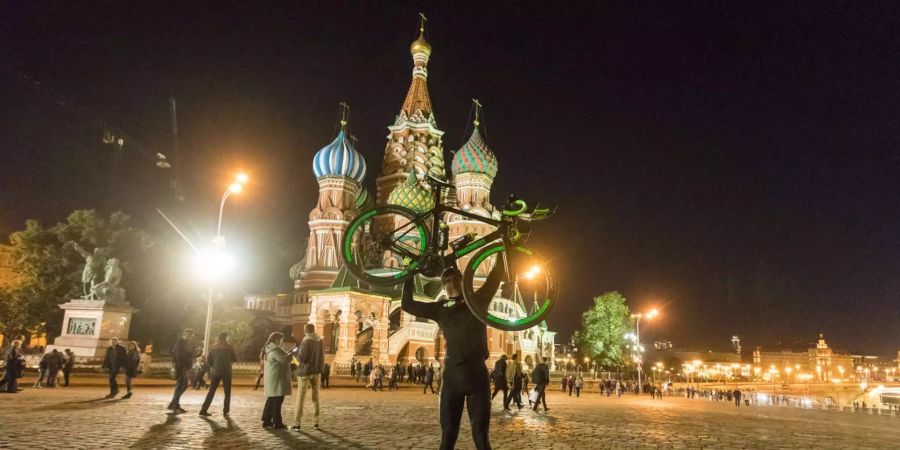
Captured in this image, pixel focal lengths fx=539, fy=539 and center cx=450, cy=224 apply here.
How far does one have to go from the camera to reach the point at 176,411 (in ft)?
42.3

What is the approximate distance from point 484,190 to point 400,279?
63094 millimetres

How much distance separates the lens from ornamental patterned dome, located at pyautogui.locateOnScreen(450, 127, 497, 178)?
70.2 meters

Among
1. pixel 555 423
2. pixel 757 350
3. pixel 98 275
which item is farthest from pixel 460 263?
pixel 757 350

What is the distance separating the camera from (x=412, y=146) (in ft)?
246

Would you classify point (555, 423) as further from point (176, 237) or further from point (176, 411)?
point (176, 237)

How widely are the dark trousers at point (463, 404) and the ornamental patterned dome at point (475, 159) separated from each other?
64.7 meters

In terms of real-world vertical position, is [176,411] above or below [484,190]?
below

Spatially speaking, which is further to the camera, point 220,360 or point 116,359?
point 116,359

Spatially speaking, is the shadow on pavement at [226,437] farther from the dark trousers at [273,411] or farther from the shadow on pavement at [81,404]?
the shadow on pavement at [81,404]

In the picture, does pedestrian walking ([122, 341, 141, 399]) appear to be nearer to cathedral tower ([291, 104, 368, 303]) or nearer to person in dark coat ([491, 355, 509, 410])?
person in dark coat ([491, 355, 509, 410])

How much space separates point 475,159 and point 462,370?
66096 millimetres

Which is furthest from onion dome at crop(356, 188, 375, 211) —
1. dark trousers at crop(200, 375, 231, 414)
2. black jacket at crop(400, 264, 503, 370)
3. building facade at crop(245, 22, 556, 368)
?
black jacket at crop(400, 264, 503, 370)

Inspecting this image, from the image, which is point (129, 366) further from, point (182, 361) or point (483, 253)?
point (483, 253)

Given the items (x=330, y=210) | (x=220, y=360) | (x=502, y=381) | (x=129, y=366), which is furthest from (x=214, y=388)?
(x=330, y=210)
